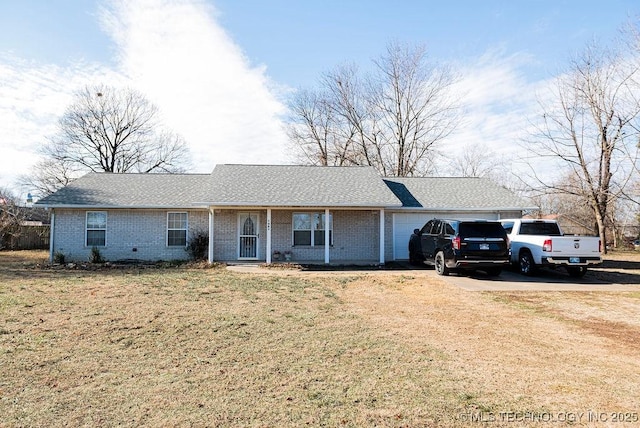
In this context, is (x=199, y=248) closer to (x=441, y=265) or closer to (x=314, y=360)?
(x=441, y=265)

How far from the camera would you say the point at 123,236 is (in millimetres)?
18016

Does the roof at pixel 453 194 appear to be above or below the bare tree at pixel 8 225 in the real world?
above

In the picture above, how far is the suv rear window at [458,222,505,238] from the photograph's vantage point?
42.0 feet

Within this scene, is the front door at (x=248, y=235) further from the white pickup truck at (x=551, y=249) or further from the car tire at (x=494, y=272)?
the white pickup truck at (x=551, y=249)

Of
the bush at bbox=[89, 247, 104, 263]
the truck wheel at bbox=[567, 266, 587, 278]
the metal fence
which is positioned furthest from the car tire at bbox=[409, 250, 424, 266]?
the metal fence

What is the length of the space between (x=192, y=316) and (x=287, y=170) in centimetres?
1350

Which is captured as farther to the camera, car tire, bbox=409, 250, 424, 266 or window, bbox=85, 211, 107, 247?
window, bbox=85, 211, 107, 247

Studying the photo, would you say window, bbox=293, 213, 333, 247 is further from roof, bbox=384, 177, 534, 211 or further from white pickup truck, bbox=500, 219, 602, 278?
white pickup truck, bbox=500, 219, 602, 278

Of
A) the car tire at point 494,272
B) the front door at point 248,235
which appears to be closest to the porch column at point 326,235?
the front door at point 248,235

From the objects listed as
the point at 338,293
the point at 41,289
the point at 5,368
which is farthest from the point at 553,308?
the point at 41,289

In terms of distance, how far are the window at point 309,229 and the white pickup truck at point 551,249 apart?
750cm

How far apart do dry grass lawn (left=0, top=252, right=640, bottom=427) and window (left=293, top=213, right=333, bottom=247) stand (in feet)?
25.5

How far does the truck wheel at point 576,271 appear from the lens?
13.5 metres

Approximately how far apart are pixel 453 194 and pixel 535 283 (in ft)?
26.6
